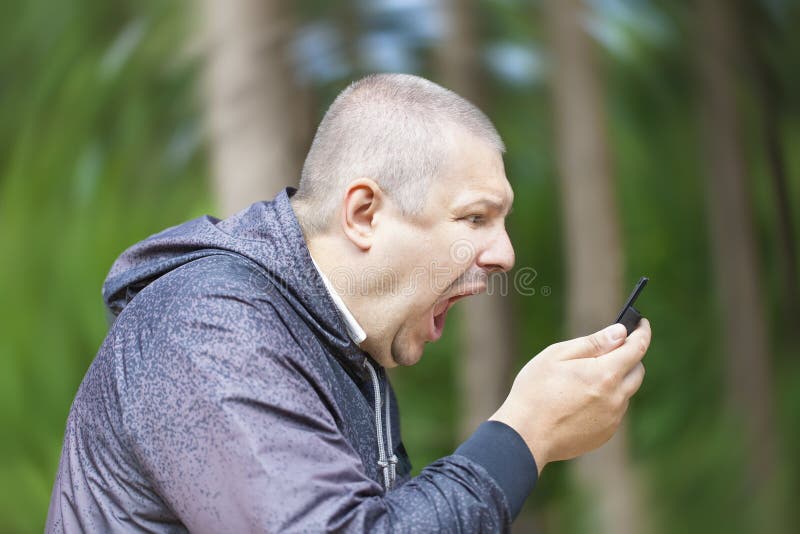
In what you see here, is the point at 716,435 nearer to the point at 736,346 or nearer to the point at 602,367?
the point at 736,346

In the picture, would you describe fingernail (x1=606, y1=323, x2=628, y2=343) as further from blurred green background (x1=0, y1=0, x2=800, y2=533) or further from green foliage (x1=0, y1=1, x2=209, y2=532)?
green foliage (x1=0, y1=1, x2=209, y2=532)

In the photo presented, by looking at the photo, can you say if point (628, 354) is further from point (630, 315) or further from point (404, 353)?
point (404, 353)

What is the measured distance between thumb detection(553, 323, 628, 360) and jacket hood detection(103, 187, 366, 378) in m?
0.32

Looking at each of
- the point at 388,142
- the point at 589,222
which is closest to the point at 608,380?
the point at 388,142

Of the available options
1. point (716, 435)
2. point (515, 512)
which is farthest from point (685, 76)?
point (515, 512)

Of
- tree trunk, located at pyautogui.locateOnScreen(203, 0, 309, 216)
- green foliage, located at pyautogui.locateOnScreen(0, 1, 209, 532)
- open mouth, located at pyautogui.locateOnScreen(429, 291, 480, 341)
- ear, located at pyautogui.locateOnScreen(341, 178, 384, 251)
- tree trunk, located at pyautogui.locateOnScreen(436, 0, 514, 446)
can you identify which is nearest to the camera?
ear, located at pyautogui.locateOnScreen(341, 178, 384, 251)

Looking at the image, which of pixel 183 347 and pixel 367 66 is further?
pixel 367 66

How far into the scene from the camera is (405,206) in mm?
1345

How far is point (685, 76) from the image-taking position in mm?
3270

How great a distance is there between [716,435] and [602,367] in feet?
6.95

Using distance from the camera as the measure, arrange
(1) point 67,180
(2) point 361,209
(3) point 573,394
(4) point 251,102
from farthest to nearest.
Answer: (1) point 67,180 → (4) point 251,102 → (2) point 361,209 → (3) point 573,394

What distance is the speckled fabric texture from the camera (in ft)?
3.43

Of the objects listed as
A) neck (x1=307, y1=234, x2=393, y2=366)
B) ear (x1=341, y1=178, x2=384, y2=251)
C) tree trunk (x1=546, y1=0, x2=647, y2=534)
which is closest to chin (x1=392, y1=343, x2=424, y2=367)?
neck (x1=307, y1=234, x2=393, y2=366)

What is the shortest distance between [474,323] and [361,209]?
206 centimetres
